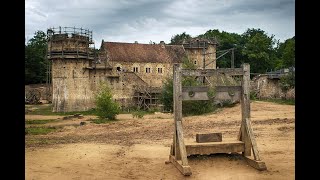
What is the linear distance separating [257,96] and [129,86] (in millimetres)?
17310

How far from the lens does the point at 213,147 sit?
11328 mm

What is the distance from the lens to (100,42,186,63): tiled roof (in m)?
49.6

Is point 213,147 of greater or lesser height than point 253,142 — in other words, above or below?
below

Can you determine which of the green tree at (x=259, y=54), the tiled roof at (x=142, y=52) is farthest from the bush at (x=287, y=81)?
the green tree at (x=259, y=54)

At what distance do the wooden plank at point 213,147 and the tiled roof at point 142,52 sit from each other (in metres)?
38.4

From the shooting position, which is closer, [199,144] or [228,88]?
[199,144]

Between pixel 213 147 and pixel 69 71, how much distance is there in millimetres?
32958

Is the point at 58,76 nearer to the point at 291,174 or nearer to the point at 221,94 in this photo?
the point at 221,94

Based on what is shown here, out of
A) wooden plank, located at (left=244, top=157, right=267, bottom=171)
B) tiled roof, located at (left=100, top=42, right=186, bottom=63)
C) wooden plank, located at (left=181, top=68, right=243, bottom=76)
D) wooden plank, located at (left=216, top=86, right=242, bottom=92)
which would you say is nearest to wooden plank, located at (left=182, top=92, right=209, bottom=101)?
wooden plank, located at (left=216, top=86, right=242, bottom=92)

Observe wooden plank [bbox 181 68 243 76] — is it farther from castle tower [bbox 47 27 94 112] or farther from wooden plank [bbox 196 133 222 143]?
castle tower [bbox 47 27 94 112]

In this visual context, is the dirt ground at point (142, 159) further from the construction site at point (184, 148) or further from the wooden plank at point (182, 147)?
the wooden plank at point (182, 147)

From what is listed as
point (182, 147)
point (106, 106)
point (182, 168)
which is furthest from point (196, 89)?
point (106, 106)

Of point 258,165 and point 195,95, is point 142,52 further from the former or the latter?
point 258,165
